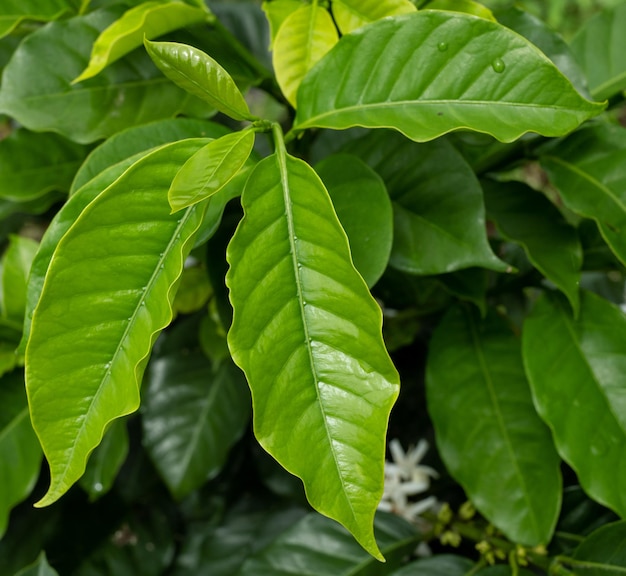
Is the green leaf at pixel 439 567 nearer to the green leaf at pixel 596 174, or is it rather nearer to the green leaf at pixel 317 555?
the green leaf at pixel 317 555

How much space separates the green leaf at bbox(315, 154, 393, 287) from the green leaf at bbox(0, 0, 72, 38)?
15.2 inches

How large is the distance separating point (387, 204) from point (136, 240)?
9.1 inches

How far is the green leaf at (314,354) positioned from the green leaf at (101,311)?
2.4 inches

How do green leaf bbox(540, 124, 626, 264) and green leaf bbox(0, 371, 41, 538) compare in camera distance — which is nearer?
green leaf bbox(540, 124, 626, 264)

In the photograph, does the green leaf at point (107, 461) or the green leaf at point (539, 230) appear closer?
the green leaf at point (539, 230)

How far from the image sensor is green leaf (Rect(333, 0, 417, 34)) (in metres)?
0.59

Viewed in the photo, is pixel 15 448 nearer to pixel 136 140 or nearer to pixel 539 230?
pixel 136 140

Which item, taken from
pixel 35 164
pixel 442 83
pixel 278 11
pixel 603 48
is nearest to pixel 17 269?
pixel 35 164

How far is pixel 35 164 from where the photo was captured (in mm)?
805

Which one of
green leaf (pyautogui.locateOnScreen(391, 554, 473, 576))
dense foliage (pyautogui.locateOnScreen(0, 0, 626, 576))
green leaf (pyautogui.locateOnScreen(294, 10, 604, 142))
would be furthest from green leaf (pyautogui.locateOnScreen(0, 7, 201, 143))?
green leaf (pyautogui.locateOnScreen(391, 554, 473, 576))

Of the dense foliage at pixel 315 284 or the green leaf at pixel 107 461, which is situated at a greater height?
the dense foliage at pixel 315 284

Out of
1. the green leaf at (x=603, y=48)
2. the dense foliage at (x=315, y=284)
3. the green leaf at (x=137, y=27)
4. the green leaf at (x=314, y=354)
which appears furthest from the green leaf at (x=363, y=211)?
the green leaf at (x=603, y=48)

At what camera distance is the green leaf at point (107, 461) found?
0.87 m

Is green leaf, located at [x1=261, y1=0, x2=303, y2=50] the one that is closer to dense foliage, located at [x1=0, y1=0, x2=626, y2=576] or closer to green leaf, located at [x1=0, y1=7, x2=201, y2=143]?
dense foliage, located at [x1=0, y1=0, x2=626, y2=576]
